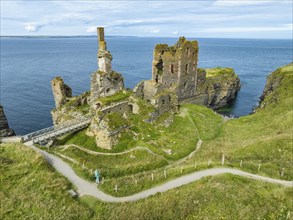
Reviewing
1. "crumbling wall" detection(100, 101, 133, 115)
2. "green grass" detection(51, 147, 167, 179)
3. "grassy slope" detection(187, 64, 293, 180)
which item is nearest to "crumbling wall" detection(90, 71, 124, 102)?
"crumbling wall" detection(100, 101, 133, 115)

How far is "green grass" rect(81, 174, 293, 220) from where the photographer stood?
2062cm

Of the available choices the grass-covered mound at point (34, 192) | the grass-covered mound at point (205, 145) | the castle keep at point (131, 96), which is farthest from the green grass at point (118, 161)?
the grass-covered mound at point (34, 192)

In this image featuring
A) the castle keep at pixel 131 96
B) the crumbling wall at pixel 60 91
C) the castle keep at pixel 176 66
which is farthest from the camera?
the castle keep at pixel 176 66

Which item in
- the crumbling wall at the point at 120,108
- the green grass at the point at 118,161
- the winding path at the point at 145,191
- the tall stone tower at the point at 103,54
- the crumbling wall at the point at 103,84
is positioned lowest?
the green grass at the point at 118,161

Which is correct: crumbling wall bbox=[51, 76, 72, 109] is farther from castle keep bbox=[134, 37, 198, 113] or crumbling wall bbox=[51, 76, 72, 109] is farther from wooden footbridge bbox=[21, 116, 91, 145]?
castle keep bbox=[134, 37, 198, 113]

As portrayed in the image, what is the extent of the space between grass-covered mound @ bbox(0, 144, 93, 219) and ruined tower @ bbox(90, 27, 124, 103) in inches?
707

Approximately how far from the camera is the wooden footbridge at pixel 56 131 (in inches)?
1406

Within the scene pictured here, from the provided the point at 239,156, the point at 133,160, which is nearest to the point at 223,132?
the point at 239,156

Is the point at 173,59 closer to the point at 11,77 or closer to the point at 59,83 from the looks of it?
the point at 59,83

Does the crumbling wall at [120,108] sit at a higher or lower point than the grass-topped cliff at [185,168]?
higher

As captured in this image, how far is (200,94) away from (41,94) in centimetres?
5425

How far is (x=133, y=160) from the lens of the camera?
3366 cm

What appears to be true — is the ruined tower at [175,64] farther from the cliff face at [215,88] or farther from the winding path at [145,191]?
the winding path at [145,191]

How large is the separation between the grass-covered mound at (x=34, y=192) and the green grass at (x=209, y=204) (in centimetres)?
193
